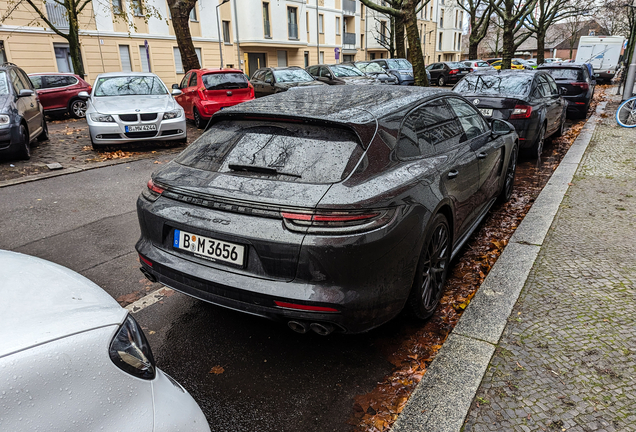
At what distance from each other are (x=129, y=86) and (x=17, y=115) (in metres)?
2.68

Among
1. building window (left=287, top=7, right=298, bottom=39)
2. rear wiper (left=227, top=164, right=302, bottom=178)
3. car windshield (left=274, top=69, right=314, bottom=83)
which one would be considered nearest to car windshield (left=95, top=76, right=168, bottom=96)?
car windshield (left=274, top=69, right=314, bottom=83)

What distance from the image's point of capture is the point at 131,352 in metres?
1.45

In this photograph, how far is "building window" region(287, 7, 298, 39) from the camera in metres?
41.3

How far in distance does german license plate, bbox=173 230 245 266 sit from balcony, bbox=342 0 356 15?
169ft

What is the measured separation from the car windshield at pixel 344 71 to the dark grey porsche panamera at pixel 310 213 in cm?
1711

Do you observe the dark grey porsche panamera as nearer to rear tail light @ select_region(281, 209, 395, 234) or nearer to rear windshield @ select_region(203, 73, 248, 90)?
rear tail light @ select_region(281, 209, 395, 234)

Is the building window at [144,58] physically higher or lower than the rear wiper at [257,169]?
higher

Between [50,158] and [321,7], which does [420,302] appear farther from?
[321,7]

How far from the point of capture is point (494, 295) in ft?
→ 11.4

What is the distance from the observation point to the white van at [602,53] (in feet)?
113

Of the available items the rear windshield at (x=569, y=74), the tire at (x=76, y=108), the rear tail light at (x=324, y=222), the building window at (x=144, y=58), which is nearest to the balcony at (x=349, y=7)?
the building window at (x=144, y=58)

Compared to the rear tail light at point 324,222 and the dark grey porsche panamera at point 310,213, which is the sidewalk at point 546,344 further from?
the rear tail light at point 324,222

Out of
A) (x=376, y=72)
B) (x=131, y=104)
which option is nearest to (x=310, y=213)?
(x=131, y=104)

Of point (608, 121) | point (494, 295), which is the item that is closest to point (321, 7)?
point (608, 121)
